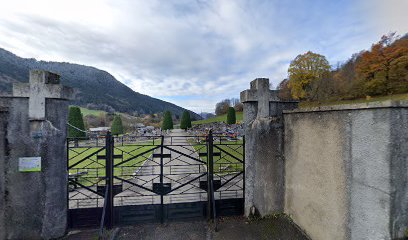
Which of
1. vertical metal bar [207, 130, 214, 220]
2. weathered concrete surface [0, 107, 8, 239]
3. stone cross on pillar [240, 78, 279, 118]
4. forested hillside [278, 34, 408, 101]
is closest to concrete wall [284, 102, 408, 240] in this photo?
stone cross on pillar [240, 78, 279, 118]

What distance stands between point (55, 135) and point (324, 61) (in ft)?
174

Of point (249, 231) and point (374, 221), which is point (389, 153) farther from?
point (249, 231)

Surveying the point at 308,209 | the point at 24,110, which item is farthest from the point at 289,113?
the point at 24,110

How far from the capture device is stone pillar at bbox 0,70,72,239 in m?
4.94

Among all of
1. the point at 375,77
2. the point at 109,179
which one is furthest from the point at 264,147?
the point at 375,77

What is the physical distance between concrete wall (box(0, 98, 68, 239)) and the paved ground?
938 mm

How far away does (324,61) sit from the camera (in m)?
44.6

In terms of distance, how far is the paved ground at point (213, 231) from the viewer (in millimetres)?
5332

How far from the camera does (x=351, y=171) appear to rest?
147 inches

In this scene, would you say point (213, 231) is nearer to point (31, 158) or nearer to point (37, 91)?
point (31, 158)

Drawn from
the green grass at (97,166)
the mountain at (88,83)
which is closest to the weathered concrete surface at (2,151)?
the green grass at (97,166)

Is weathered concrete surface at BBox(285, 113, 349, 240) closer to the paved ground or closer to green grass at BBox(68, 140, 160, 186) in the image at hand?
the paved ground

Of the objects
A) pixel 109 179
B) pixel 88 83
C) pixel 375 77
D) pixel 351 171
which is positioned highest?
pixel 88 83

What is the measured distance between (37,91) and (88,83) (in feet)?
433
